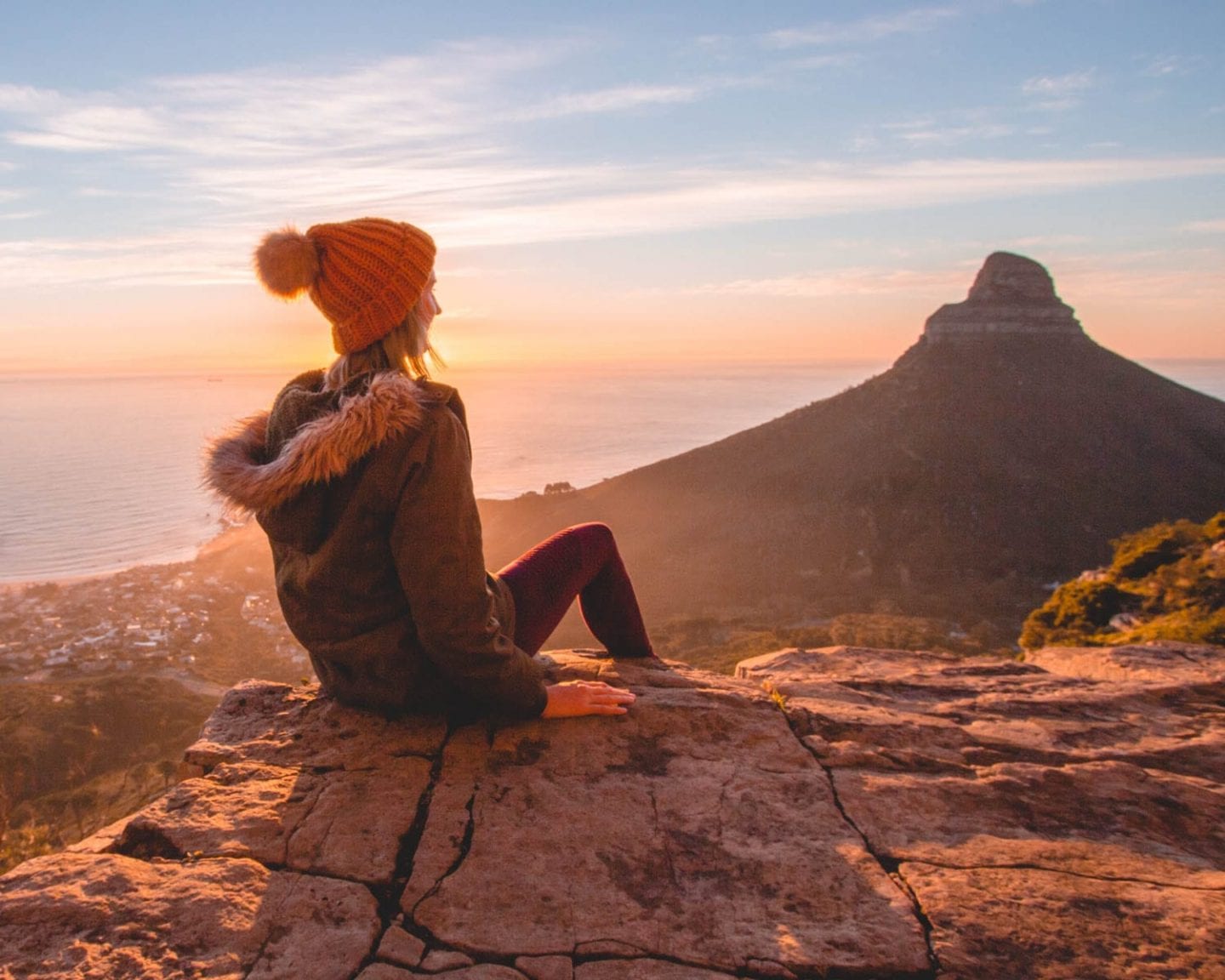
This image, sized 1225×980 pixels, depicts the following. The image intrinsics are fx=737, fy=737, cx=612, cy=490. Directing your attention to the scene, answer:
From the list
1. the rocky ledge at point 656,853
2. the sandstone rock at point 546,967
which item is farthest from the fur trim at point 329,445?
the sandstone rock at point 546,967

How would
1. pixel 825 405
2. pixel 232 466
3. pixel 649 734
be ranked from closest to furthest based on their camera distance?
1. pixel 232 466
2. pixel 649 734
3. pixel 825 405

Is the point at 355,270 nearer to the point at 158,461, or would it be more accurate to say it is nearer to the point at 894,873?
the point at 894,873

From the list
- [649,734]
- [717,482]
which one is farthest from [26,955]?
[717,482]

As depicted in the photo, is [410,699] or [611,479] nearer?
[410,699]

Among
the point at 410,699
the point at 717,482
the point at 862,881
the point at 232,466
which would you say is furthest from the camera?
the point at 717,482

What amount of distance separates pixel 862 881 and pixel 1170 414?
4647 cm

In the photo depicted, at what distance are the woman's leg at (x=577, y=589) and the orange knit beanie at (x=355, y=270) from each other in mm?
867

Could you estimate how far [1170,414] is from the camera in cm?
3828

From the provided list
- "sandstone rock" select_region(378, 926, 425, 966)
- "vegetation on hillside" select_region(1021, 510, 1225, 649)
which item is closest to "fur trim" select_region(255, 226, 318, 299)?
"sandstone rock" select_region(378, 926, 425, 966)

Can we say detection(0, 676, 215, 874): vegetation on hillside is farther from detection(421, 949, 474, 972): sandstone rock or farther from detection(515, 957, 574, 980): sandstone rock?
detection(515, 957, 574, 980): sandstone rock

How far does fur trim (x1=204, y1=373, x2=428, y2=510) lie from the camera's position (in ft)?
6.10

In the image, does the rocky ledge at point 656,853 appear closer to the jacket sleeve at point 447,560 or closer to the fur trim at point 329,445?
the jacket sleeve at point 447,560

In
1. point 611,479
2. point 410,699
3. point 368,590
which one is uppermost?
point 368,590

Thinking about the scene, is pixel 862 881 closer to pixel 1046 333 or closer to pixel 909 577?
pixel 909 577
